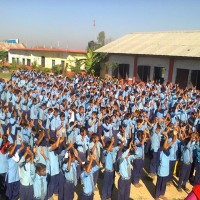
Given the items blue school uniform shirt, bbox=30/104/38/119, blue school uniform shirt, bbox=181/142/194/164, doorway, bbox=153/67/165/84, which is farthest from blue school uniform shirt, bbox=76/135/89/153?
doorway, bbox=153/67/165/84

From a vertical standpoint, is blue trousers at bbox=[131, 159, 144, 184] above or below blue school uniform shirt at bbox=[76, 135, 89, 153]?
below

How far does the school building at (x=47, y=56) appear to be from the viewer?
25220 millimetres

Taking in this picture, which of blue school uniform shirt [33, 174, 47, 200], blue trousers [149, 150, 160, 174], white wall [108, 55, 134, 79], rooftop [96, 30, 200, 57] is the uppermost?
rooftop [96, 30, 200, 57]

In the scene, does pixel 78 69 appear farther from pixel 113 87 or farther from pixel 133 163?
pixel 133 163

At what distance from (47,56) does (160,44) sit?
41.6 feet

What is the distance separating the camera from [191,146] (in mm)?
6152

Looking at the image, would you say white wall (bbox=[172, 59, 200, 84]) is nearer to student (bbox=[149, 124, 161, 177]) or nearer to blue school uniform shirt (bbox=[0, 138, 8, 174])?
student (bbox=[149, 124, 161, 177])

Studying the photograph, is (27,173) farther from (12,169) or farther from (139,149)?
(139,149)

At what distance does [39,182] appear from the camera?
15.0ft

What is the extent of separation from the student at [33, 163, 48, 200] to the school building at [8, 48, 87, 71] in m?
18.7

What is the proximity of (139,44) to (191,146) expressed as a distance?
1504 cm

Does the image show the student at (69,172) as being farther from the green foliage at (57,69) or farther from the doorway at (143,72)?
the green foliage at (57,69)

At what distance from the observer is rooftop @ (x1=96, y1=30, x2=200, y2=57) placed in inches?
650

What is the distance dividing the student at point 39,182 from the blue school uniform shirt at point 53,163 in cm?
75
